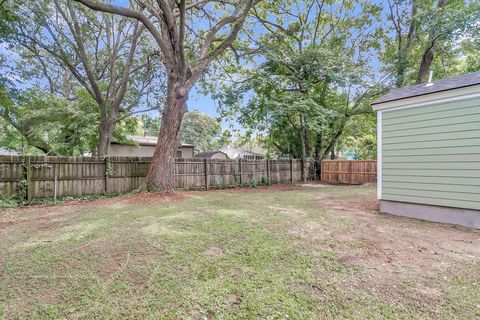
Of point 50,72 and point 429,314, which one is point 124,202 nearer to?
point 429,314

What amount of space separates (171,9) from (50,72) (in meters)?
10.5

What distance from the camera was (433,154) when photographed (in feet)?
15.7

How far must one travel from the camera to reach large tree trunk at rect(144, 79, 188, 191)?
24.4 ft

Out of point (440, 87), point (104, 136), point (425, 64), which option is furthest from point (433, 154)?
point (104, 136)

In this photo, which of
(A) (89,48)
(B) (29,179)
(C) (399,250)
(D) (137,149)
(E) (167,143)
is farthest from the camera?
(D) (137,149)

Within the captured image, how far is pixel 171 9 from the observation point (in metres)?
6.88

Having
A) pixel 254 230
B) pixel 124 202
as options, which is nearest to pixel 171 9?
pixel 124 202

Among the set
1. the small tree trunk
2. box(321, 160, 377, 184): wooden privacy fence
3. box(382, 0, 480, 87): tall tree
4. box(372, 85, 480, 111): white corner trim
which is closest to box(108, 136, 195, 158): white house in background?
box(321, 160, 377, 184): wooden privacy fence

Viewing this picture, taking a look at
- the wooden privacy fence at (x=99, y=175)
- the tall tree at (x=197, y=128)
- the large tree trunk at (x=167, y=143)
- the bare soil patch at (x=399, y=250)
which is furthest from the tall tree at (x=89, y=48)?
the tall tree at (x=197, y=128)

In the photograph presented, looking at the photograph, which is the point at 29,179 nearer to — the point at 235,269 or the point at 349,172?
the point at 235,269

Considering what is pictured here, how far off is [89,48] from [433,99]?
542 inches

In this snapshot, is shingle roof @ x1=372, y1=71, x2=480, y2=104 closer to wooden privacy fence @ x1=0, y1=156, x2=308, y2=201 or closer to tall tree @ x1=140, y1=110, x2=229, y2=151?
wooden privacy fence @ x1=0, y1=156, x2=308, y2=201

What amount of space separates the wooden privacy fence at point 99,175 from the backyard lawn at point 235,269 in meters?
2.09

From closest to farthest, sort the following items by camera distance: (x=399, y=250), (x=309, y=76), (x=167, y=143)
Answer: (x=399, y=250), (x=167, y=143), (x=309, y=76)
